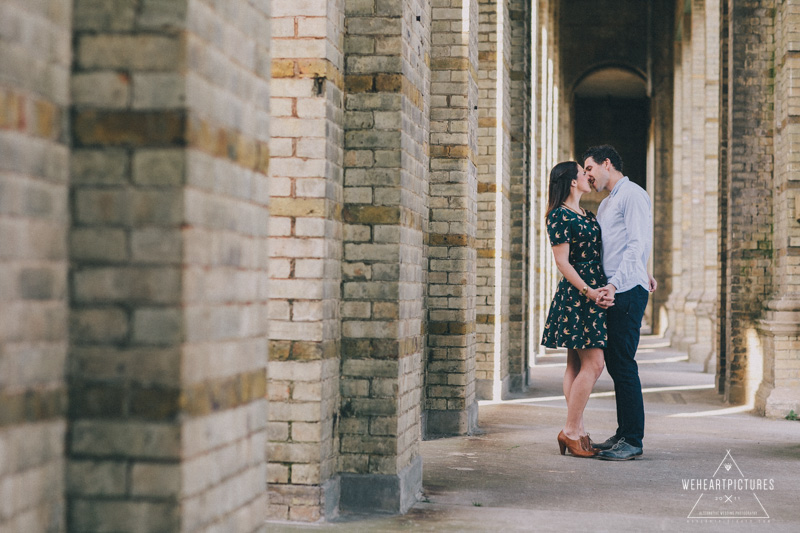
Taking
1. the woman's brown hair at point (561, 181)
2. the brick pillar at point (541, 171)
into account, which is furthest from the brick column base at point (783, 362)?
the brick pillar at point (541, 171)

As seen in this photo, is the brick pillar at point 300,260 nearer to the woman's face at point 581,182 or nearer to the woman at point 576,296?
the woman at point 576,296

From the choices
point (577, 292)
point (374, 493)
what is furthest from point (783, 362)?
point (374, 493)

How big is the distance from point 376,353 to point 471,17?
13.4 feet

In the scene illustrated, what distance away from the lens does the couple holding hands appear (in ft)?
23.1

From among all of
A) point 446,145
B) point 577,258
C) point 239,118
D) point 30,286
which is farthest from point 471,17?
point 30,286

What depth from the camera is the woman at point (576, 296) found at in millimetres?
7023

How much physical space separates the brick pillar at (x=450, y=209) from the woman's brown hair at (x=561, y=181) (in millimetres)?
1129

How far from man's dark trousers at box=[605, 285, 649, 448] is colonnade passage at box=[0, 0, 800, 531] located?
1.55 meters

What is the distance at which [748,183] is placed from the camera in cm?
1117

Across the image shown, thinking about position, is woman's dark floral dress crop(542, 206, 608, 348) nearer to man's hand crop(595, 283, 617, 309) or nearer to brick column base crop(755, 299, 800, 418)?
man's hand crop(595, 283, 617, 309)

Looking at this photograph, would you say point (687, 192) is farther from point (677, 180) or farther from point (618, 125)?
point (618, 125)

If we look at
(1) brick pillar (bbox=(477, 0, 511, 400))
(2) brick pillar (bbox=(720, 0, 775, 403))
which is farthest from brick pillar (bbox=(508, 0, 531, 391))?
(2) brick pillar (bbox=(720, 0, 775, 403))

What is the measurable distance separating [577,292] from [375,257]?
218cm

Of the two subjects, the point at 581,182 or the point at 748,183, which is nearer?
the point at 581,182
